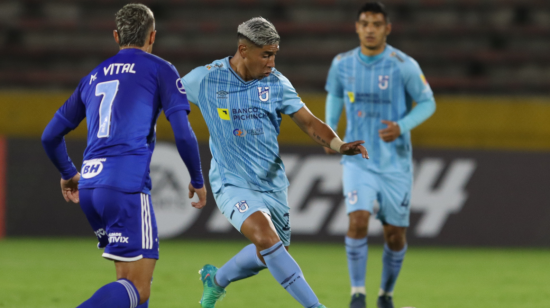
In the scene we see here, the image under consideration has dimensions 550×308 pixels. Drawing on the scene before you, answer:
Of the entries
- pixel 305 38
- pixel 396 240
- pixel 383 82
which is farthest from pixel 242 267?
pixel 305 38

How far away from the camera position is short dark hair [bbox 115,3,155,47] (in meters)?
3.78

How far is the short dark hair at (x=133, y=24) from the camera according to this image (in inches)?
149

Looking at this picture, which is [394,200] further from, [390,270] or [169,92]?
[169,92]

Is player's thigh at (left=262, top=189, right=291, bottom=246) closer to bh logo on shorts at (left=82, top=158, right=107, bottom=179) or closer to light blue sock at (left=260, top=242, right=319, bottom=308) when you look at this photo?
light blue sock at (left=260, top=242, right=319, bottom=308)

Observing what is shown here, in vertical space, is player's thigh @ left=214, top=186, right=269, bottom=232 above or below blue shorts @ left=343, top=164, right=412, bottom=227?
above

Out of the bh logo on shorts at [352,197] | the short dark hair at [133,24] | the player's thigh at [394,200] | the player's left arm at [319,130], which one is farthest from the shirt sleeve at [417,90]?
the short dark hair at [133,24]

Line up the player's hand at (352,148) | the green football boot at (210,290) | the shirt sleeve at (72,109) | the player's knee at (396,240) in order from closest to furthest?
the shirt sleeve at (72,109) < the player's hand at (352,148) < the green football boot at (210,290) < the player's knee at (396,240)

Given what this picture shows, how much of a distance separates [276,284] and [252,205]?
2635mm

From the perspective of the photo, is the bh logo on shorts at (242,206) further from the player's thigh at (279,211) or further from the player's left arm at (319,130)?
the player's left arm at (319,130)

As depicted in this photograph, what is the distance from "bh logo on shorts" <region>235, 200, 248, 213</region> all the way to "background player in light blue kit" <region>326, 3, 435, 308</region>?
4.68ft

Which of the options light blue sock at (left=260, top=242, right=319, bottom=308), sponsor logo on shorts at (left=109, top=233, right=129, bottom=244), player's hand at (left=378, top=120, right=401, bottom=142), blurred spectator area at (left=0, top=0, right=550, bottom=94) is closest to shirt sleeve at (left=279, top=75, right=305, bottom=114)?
light blue sock at (left=260, top=242, right=319, bottom=308)

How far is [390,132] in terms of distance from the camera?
18.1ft

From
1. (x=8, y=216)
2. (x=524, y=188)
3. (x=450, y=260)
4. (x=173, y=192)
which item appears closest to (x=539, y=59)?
(x=524, y=188)

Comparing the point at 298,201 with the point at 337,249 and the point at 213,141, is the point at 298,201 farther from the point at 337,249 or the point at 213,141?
the point at 213,141
